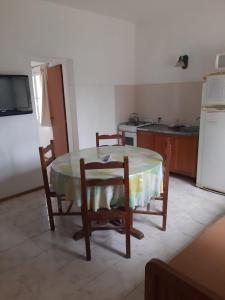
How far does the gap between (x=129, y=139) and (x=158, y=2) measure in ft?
7.56

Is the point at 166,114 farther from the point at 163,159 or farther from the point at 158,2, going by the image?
the point at 163,159

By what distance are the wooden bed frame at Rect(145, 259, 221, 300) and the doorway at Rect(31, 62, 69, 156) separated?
337cm

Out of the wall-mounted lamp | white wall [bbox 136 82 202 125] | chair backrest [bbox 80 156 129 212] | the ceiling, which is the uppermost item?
the ceiling

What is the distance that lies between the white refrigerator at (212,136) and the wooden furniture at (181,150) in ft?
0.77

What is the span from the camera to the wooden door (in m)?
4.17

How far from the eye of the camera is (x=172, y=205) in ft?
10.0

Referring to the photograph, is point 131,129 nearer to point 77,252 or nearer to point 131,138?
point 131,138

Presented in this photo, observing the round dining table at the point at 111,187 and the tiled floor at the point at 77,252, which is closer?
the tiled floor at the point at 77,252

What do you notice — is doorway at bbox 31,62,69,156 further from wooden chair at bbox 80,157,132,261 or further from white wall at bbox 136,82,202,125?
wooden chair at bbox 80,157,132,261

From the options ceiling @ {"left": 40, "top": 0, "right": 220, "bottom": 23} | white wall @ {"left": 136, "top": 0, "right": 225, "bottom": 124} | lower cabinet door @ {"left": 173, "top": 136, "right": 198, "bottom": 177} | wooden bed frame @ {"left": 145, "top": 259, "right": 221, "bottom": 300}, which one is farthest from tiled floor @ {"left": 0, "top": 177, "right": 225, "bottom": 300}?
ceiling @ {"left": 40, "top": 0, "right": 220, "bottom": 23}

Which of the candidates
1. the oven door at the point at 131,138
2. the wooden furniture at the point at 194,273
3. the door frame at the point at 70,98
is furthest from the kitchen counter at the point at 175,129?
the wooden furniture at the point at 194,273

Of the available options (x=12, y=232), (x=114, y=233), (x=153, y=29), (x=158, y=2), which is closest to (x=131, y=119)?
(x=153, y=29)

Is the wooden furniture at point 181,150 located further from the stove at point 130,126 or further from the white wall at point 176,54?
the white wall at point 176,54

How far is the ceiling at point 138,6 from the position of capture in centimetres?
328
